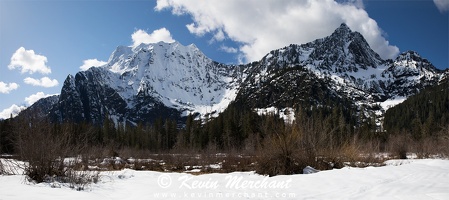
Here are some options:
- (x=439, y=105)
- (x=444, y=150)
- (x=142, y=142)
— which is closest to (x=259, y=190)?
(x=444, y=150)

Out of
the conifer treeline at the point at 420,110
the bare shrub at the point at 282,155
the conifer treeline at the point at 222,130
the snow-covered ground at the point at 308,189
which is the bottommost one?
the snow-covered ground at the point at 308,189

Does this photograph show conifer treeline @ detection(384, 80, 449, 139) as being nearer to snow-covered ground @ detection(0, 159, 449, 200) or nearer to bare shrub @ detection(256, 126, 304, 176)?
bare shrub @ detection(256, 126, 304, 176)

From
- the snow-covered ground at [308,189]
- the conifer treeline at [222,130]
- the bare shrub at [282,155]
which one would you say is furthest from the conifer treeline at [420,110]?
the snow-covered ground at [308,189]

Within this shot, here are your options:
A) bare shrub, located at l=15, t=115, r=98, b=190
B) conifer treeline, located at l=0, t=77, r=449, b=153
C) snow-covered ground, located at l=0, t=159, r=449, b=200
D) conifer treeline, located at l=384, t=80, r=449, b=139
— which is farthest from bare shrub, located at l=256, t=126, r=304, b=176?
conifer treeline, located at l=384, t=80, r=449, b=139

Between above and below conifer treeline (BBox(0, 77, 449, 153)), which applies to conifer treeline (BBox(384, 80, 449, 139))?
above

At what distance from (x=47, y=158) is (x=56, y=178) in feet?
2.32

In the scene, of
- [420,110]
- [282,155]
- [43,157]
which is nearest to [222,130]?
[282,155]

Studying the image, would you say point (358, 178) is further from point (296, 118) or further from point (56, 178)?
point (56, 178)

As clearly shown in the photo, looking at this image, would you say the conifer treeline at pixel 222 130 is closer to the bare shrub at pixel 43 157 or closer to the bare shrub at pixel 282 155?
the bare shrub at pixel 282 155

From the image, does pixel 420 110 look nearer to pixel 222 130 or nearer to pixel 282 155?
pixel 222 130

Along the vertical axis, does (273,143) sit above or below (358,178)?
above

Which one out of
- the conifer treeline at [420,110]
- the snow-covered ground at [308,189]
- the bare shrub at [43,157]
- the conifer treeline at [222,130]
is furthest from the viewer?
the conifer treeline at [420,110]

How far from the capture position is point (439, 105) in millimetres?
120188

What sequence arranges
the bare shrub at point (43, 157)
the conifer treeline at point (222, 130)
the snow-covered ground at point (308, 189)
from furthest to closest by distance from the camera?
the conifer treeline at point (222, 130) → the bare shrub at point (43, 157) → the snow-covered ground at point (308, 189)
